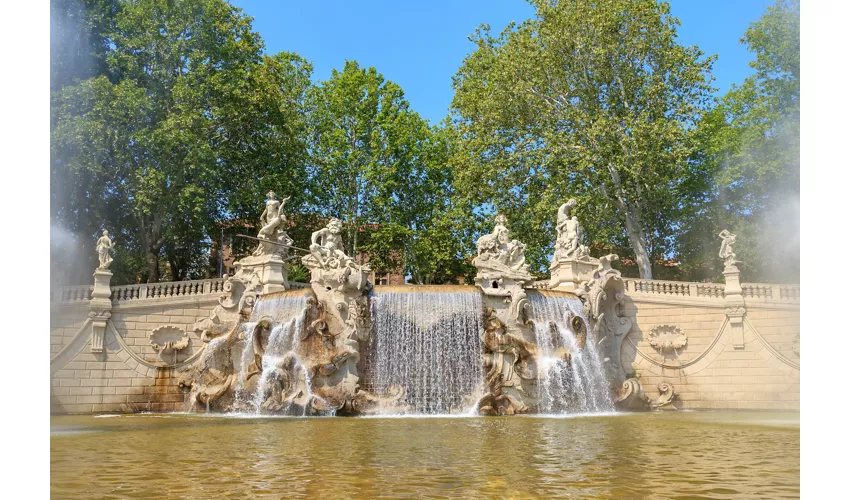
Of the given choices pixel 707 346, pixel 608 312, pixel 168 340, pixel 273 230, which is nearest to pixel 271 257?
pixel 273 230

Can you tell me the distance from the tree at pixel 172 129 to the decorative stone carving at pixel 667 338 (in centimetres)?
1499

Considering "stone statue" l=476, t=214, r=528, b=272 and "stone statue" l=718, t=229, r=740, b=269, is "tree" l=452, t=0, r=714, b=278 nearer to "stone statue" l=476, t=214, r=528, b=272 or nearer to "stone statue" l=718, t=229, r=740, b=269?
"stone statue" l=718, t=229, r=740, b=269

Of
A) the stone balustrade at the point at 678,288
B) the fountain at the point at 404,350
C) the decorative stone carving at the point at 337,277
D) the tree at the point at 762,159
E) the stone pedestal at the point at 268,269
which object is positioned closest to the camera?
the tree at the point at 762,159

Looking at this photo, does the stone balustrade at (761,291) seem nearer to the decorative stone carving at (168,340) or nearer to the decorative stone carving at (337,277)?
the decorative stone carving at (337,277)

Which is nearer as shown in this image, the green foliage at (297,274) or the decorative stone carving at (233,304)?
the decorative stone carving at (233,304)

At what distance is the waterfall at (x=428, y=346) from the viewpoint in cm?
1733

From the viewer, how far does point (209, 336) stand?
2011 cm

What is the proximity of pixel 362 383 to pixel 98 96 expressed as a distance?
12407 mm

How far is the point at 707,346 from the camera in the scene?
2141 centimetres

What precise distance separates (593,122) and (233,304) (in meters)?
14.5

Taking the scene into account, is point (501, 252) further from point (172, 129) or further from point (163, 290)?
point (172, 129)

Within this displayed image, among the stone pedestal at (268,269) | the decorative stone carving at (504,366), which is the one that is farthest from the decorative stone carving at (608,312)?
the stone pedestal at (268,269)
